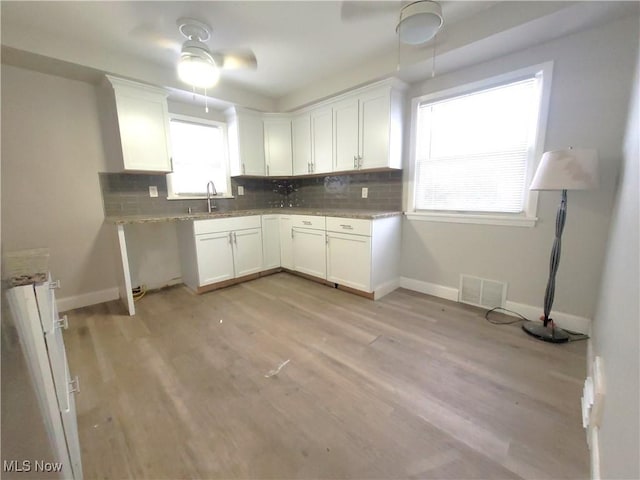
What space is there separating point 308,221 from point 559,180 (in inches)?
93.4

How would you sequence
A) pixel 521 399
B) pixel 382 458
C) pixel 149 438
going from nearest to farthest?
pixel 382 458 < pixel 149 438 < pixel 521 399

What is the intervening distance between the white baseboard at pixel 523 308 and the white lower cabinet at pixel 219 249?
6.54 feet

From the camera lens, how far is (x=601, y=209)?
1.95m

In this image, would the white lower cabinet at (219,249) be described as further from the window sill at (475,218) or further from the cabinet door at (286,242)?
the window sill at (475,218)

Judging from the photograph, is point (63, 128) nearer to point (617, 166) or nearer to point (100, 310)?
point (100, 310)

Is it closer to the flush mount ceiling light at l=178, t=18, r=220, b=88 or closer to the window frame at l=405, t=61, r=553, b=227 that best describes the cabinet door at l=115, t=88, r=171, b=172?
the flush mount ceiling light at l=178, t=18, r=220, b=88

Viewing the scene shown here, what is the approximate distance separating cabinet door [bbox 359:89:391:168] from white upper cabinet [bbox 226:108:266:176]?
60.7 inches

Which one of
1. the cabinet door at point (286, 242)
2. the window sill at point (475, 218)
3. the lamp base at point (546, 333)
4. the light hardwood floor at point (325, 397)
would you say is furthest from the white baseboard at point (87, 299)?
the lamp base at point (546, 333)

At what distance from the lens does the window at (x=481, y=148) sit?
2.24 meters

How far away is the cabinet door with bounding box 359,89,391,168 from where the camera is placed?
279cm

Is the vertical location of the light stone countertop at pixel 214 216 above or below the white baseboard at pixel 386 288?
above

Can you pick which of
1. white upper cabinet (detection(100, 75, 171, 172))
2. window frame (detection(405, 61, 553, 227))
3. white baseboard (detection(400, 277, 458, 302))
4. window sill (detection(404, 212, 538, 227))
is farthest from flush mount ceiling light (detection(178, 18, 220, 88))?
white baseboard (detection(400, 277, 458, 302))

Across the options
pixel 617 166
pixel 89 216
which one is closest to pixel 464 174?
pixel 617 166

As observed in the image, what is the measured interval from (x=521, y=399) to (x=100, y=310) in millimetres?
3600
